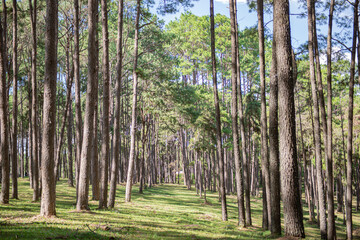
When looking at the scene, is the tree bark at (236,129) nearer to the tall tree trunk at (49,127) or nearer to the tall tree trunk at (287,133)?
the tall tree trunk at (287,133)

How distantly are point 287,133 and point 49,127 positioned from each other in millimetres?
7000

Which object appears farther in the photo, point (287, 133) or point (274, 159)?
point (274, 159)

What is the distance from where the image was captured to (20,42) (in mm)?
24219

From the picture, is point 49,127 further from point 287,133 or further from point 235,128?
point 235,128

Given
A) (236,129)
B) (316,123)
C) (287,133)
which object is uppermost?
(316,123)

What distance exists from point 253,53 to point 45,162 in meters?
31.1

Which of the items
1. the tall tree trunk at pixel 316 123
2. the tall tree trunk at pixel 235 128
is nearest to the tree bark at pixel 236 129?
the tall tree trunk at pixel 235 128

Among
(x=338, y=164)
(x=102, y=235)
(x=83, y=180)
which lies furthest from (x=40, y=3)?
(x=338, y=164)

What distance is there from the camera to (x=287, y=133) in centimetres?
784

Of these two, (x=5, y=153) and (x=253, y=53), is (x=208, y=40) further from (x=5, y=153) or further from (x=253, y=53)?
(x=5, y=153)

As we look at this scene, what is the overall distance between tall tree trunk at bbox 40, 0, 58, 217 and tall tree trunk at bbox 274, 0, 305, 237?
6834 millimetres

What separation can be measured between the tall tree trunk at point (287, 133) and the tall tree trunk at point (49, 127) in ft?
22.4

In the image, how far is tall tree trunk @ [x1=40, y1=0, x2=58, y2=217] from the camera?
9.37 m

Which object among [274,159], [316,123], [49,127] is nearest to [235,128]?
[316,123]
